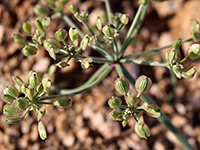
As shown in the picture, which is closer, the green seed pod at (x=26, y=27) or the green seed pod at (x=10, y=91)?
the green seed pod at (x=10, y=91)

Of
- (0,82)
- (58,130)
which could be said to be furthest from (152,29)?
(0,82)

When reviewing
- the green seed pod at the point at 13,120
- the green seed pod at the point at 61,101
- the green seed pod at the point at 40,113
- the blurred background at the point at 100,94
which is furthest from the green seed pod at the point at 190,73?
the blurred background at the point at 100,94

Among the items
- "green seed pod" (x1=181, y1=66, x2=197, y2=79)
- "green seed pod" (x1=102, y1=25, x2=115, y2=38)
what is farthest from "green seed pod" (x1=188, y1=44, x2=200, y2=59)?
"green seed pod" (x1=102, y1=25, x2=115, y2=38)

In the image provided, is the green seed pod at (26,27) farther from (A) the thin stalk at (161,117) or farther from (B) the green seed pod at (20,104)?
(A) the thin stalk at (161,117)

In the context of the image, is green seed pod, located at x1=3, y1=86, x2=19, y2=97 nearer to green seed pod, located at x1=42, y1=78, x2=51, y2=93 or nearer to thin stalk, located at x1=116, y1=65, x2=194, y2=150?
green seed pod, located at x1=42, y1=78, x2=51, y2=93

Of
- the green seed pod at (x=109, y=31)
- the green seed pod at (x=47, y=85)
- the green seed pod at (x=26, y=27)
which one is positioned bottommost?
the green seed pod at (x=47, y=85)

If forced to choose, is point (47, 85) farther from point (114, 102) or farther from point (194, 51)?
point (194, 51)
